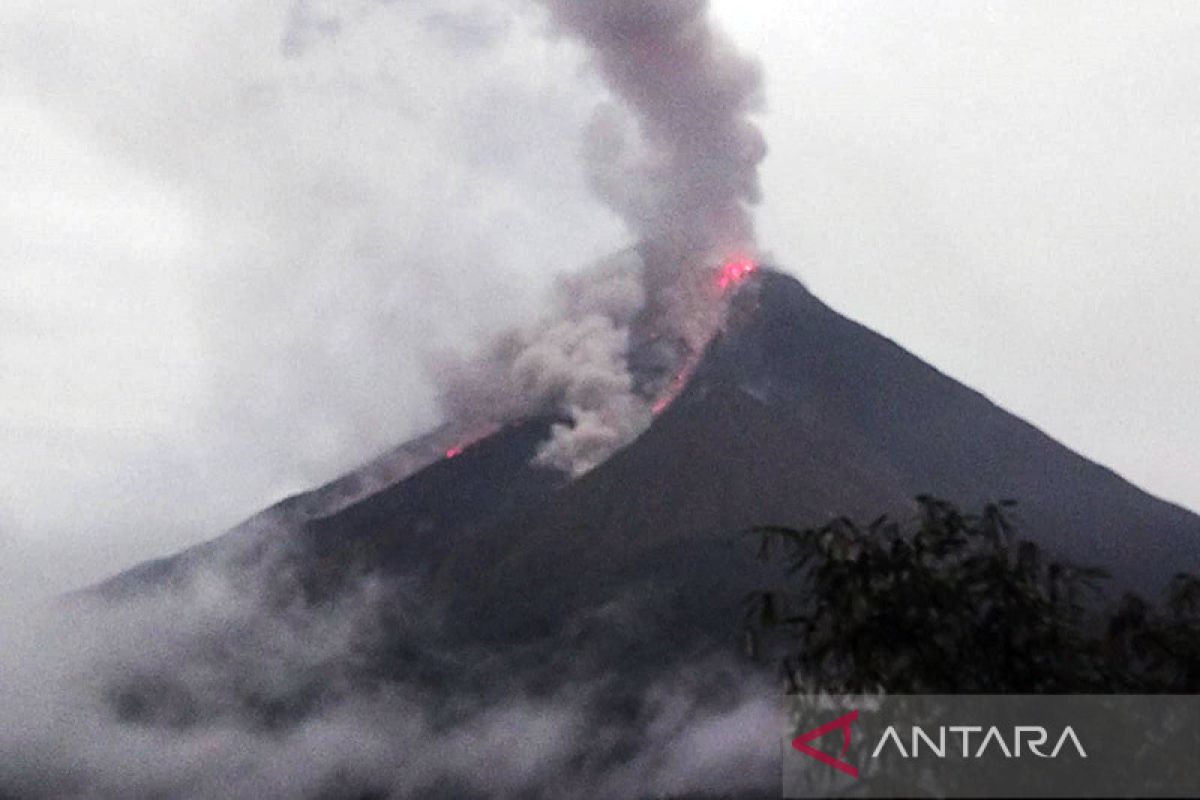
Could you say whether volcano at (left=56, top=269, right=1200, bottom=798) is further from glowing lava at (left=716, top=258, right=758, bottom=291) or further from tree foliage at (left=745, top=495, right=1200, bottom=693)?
tree foliage at (left=745, top=495, right=1200, bottom=693)

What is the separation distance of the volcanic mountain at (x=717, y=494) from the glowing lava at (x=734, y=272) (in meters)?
2.69

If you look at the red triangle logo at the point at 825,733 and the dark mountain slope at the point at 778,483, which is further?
the dark mountain slope at the point at 778,483

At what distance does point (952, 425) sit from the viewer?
344 feet

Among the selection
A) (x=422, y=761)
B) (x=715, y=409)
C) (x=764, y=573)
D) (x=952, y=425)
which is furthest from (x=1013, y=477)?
(x=422, y=761)

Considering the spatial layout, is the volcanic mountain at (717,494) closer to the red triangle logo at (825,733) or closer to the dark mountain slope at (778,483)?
the dark mountain slope at (778,483)

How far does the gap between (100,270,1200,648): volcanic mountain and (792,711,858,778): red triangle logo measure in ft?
205

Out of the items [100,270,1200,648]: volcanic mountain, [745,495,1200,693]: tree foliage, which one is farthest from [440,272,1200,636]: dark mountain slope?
[745,495,1200,693]: tree foliage

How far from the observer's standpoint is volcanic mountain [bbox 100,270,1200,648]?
84.0 m

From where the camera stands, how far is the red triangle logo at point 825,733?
14.5 metres

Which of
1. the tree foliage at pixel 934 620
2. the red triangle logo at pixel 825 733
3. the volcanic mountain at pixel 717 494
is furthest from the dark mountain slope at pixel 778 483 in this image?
the red triangle logo at pixel 825 733

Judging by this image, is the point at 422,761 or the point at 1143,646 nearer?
the point at 1143,646

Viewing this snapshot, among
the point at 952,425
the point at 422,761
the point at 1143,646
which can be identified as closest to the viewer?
the point at 1143,646

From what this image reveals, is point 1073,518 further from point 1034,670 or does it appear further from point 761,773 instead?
point 1034,670

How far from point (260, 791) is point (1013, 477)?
55.5 meters
